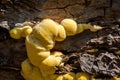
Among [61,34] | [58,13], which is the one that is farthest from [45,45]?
[58,13]

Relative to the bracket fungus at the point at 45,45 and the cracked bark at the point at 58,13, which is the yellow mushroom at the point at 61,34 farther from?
the cracked bark at the point at 58,13

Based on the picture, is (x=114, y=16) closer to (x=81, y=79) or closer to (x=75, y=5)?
(x=75, y=5)

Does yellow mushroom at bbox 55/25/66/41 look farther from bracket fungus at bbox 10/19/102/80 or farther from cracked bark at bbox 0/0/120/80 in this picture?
cracked bark at bbox 0/0/120/80

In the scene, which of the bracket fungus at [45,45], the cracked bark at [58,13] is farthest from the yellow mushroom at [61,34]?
the cracked bark at [58,13]

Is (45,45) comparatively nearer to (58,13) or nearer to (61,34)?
(61,34)

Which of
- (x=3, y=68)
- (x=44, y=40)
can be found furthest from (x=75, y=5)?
(x=3, y=68)
